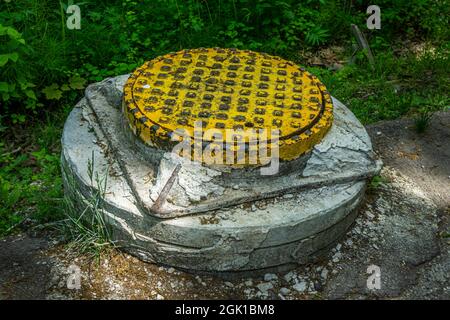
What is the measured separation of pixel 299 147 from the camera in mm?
3131

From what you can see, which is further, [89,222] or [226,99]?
[226,99]

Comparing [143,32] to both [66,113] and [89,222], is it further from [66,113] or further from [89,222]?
[89,222]

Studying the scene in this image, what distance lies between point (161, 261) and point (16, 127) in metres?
1.96

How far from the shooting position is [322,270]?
3.21m

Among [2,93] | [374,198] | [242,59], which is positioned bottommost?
[374,198]

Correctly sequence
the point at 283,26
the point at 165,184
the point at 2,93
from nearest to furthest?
1. the point at 165,184
2. the point at 2,93
3. the point at 283,26

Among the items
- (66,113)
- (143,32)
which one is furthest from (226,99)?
(143,32)

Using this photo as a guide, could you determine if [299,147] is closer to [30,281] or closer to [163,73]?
[163,73]

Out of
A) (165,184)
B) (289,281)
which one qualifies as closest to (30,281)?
(165,184)

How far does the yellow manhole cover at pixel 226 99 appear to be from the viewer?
10.3 ft

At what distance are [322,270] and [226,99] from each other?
1089mm

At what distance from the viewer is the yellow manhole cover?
3133 mm

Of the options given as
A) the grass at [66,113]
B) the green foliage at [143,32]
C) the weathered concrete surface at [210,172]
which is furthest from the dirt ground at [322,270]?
the green foliage at [143,32]

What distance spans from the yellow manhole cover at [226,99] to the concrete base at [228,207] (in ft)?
0.50
